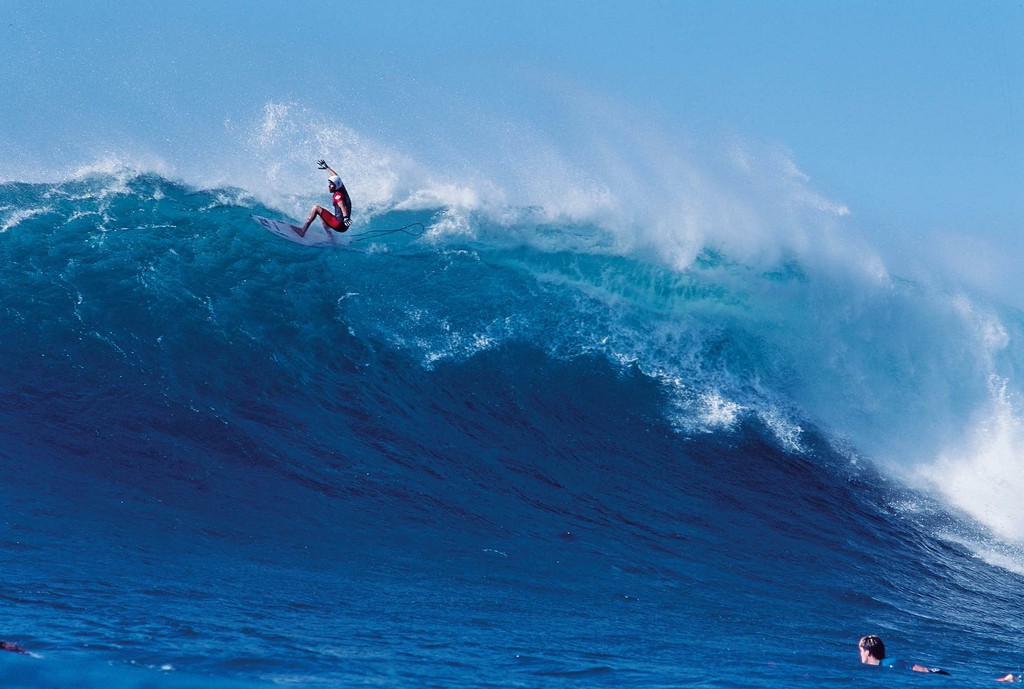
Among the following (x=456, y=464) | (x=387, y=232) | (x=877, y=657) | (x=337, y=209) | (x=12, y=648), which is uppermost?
(x=387, y=232)

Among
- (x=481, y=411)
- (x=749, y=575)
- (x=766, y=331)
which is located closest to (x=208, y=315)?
(x=481, y=411)

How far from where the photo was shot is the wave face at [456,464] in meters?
6.73

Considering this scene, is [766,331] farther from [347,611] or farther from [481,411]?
[347,611]

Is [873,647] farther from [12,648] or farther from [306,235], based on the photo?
[306,235]

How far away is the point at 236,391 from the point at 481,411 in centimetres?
325

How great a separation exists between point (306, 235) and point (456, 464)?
566 centimetres

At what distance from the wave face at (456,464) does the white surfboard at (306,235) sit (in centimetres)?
35

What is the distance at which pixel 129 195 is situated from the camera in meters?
15.7

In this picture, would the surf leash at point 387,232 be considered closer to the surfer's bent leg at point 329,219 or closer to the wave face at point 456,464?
the wave face at point 456,464

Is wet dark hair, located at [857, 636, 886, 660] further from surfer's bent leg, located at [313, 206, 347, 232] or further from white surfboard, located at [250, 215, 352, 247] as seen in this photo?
white surfboard, located at [250, 215, 352, 247]

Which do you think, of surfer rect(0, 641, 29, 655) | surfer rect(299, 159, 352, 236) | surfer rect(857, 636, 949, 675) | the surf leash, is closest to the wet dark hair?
surfer rect(857, 636, 949, 675)

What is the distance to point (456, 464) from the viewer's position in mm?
11016

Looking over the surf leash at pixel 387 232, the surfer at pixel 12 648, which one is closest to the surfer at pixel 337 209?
the surf leash at pixel 387 232

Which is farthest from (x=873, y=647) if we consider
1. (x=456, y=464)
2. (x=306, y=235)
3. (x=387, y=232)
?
(x=387, y=232)
